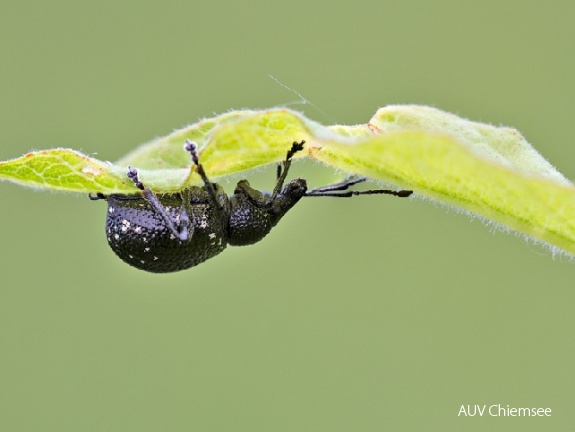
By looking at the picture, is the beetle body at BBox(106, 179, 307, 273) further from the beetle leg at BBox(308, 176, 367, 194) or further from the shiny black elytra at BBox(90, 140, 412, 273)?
the beetle leg at BBox(308, 176, 367, 194)

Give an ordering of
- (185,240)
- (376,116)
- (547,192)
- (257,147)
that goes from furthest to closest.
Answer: (185,240), (376,116), (257,147), (547,192)

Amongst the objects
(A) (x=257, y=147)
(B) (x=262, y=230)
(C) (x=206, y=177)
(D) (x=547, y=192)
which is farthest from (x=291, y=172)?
(D) (x=547, y=192)

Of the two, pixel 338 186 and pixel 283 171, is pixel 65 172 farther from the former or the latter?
pixel 338 186

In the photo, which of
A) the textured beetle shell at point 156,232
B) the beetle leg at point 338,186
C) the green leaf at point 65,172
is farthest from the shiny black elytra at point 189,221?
the green leaf at point 65,172

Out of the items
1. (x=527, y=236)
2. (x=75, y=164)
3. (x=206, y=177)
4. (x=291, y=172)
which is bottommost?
(x=75, y=164)

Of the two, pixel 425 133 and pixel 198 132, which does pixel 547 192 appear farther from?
pixel 198 132

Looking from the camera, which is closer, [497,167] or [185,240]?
[497,167]

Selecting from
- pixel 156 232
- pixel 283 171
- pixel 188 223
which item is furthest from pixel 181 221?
pixel 283 171
